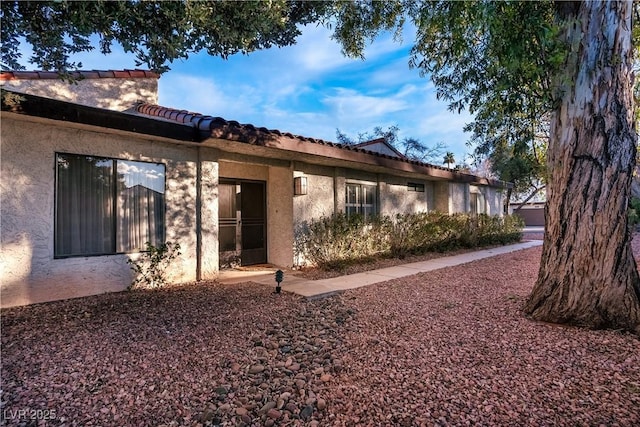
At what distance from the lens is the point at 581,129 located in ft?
13.2

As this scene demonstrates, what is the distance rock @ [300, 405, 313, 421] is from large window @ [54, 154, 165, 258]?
4.96 meters

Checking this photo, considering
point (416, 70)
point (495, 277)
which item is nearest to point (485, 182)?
point (495, 277)

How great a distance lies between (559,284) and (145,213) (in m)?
6.72

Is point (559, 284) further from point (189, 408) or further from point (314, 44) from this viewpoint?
point (314, 44)

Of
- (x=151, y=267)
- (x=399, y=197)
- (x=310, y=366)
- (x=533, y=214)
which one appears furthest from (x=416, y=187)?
(x=533, y=214)

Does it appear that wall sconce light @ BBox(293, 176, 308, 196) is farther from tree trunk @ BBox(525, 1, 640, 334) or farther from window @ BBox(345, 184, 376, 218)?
tree trunk @ BBox(525, 1, 640, 334)

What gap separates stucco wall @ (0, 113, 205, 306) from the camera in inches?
196

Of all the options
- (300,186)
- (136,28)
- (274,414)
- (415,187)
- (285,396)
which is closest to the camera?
(274,414)

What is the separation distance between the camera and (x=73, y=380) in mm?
2984

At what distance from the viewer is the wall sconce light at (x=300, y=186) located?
8.56m

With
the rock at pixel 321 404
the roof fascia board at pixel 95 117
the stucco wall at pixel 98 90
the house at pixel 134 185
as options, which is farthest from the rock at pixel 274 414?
the stucco wall at pixel 98 90

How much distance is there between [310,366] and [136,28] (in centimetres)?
389

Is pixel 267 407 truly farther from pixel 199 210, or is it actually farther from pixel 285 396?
pixel 199 210

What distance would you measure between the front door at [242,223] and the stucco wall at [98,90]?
Answer: 12.2 ft
